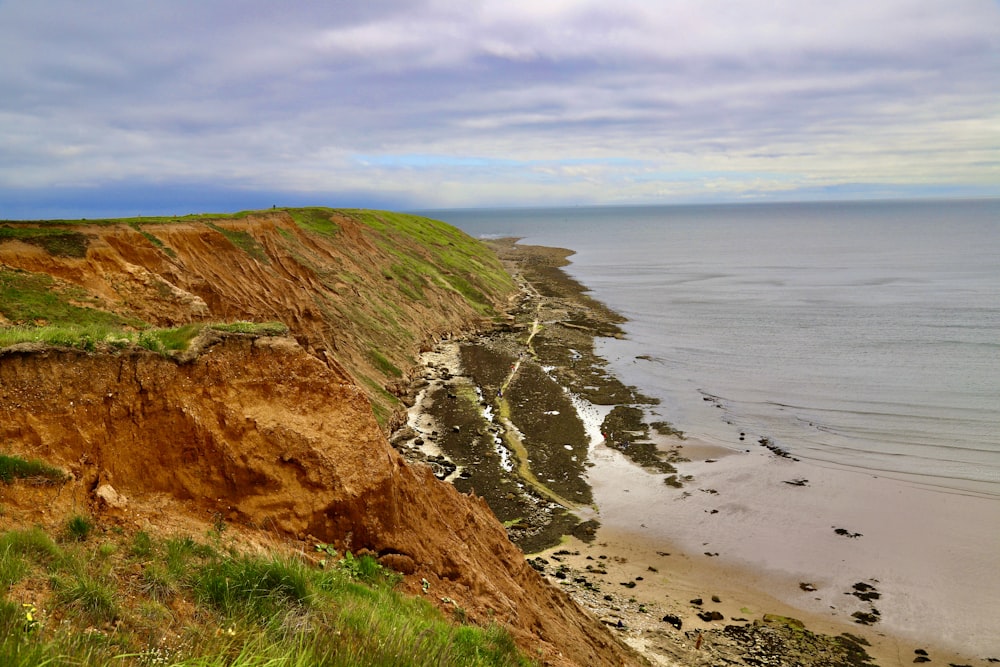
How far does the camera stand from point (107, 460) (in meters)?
10.9

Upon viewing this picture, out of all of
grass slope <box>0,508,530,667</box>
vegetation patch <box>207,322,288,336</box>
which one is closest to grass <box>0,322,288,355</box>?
vegetation patch <box>207,322,288,336</box>

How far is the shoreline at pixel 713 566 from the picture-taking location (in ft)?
63.2

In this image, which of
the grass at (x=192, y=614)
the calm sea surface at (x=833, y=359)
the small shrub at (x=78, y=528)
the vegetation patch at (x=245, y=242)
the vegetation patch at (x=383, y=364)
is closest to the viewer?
the grass at (x=192, y=614)

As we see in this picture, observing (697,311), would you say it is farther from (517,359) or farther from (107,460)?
(107,460)

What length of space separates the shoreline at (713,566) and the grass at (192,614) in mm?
11442

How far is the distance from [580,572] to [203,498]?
48.6 feet

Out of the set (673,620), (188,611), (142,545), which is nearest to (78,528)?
(142,545)

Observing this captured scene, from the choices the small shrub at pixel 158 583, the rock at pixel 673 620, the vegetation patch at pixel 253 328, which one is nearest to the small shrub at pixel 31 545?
the small shrub at pixel 158 583

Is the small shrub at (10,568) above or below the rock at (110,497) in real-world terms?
above

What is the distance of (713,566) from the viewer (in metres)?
23.5

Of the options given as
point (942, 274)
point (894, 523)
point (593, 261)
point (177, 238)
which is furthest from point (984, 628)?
point (593, 261)

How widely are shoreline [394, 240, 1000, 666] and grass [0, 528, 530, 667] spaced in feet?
37.5

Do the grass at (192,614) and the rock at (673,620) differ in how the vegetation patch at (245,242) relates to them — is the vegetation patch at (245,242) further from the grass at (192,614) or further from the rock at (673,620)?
the grass at (192,614)

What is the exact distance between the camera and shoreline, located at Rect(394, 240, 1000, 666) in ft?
63.2
